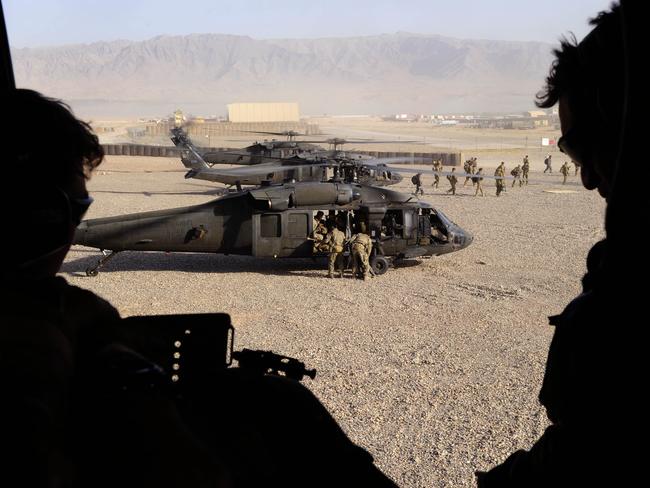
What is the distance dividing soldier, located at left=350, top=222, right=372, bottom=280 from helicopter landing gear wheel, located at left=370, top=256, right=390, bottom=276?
0.59ft

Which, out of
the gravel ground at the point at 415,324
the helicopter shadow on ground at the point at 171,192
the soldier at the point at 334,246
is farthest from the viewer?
the helicopter shadow on ground at the point at 171,192

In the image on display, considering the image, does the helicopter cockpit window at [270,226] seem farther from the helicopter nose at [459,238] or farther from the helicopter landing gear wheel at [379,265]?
the helicopter nose at [459,238]

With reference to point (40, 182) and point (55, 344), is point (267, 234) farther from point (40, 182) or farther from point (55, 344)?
point (55, 344)

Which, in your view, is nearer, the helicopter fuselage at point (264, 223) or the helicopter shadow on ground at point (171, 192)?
the helicopter fuselage at point (264, 223)

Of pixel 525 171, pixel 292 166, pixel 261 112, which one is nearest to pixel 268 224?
pixel 292 166

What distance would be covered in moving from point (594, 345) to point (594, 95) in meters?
0.52

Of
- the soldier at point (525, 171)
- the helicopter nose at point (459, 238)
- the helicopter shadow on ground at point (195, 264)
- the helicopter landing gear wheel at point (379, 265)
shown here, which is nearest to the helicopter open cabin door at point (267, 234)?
the helicopter shadow on ground at point (195, 264)

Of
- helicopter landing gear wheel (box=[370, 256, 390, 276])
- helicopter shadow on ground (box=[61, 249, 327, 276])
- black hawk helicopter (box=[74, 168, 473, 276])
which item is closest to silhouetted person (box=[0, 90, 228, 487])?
black hawk helicopter (box=[74, 168, 473, 276])

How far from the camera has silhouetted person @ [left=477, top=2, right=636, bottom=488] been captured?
1279mm

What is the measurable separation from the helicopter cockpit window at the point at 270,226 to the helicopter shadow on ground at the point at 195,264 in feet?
3.56

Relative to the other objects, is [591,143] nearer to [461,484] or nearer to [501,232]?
[461,484]

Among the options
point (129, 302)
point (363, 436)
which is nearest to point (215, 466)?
point (363, 436)

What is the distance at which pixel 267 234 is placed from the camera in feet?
47.4

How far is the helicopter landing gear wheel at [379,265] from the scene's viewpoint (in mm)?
14828
